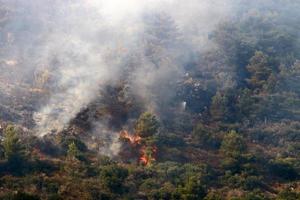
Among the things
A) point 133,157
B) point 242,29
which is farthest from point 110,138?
point 242,29

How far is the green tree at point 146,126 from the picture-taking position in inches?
1484

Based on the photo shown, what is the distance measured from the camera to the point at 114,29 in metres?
57.2

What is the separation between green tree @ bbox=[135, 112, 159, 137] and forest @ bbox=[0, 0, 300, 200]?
84 millimetres

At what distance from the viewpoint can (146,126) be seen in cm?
3766

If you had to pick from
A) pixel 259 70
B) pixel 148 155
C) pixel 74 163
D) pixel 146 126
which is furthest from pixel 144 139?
pixel 259 70

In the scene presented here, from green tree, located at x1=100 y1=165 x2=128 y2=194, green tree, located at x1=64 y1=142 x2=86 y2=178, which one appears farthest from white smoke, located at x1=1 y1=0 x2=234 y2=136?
green tree, located at x1=100 y1=165 x2=128 y2=194

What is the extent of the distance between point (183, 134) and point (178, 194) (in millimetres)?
12390

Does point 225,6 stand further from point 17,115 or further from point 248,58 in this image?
point 17,115

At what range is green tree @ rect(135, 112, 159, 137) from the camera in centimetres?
3769

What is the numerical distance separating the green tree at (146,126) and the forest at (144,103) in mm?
84

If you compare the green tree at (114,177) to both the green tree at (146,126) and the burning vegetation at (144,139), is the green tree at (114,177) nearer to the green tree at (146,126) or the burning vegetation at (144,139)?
the burning vegetation at (144,139)

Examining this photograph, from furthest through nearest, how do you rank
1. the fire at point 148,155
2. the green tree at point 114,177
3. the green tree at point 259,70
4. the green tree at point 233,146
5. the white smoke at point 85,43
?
the green tree at point 259,70 → the white smoke at point 85,43 → the green tree at point 233,146 → the fire at point 148,155 → the green tree at point 114,177

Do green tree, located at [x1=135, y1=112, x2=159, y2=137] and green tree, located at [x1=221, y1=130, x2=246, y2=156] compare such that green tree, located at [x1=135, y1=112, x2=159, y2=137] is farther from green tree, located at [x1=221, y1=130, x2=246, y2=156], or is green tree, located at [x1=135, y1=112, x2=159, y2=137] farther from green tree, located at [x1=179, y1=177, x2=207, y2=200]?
green tree, located at [x1=179, y1=177, x2=207, y2=200]

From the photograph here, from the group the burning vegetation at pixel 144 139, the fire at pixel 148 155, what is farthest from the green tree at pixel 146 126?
the fire at pixel 148 155
